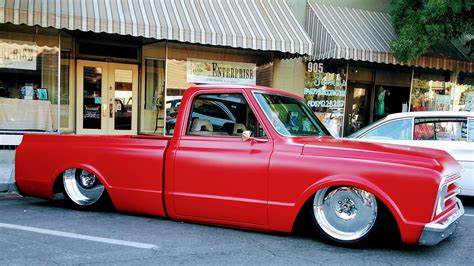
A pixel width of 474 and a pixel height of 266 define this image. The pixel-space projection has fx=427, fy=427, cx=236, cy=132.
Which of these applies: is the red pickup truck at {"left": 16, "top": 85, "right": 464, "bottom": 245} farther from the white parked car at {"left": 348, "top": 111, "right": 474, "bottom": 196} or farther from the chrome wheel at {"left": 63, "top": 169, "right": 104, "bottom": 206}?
the white parked car at {"left": 348, "top": 111, "right": 474, "bottom": 196}

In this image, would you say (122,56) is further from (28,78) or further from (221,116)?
(221,116)

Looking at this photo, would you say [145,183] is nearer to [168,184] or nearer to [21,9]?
[168,184]

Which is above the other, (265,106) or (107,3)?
(107,3)

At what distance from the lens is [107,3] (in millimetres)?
9688

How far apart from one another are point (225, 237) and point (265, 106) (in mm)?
1596

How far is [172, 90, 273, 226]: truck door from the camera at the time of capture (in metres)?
4.86

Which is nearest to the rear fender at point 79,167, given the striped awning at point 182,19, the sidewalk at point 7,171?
the sidewalk at point 7,171

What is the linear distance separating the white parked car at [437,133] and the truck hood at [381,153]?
95.9 inches

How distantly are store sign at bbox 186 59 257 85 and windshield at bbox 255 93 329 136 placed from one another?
6.78 meters

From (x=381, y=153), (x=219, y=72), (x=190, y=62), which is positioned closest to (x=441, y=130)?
(x=381, y=153)

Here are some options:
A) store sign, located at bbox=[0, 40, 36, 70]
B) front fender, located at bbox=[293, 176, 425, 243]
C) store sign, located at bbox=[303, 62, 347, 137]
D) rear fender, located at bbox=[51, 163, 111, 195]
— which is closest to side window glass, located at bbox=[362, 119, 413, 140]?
front fender, located at bbox=[293, 176, 425, 243]

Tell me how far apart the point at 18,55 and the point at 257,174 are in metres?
8.35

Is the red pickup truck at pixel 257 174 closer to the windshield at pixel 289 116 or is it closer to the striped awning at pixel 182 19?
the windshield at pixel 289 116

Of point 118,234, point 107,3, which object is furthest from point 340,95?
point 118,234
